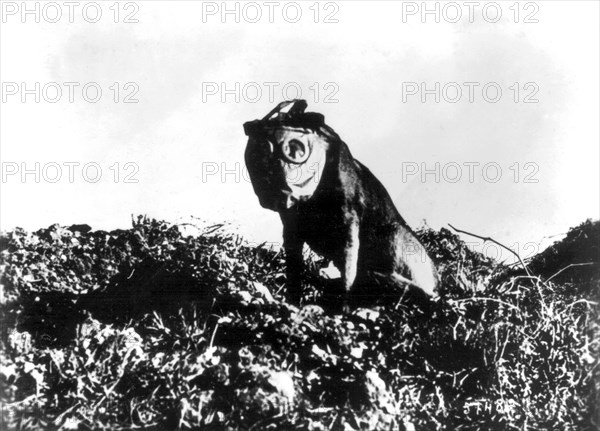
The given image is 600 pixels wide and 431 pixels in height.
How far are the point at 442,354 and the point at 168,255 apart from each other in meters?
2.21

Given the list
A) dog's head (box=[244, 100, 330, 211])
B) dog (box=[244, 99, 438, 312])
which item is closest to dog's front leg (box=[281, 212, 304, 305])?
dog (box=[244, 99, 438, 312])

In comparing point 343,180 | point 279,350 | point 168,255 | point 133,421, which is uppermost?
point 343,180

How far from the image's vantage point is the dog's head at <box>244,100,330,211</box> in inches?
160

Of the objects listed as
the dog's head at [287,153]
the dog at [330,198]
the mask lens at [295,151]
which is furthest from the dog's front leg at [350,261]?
the mask lens at [295,151]

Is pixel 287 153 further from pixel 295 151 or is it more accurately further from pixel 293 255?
pixel 293 255

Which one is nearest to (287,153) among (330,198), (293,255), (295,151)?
(295,151)

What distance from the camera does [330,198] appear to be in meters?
4.08

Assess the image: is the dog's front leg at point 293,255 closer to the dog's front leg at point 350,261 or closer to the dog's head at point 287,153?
the dog's head at point 287,153

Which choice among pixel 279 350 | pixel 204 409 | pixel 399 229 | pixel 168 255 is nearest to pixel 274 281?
pixel 168 255

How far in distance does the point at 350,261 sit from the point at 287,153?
852mm

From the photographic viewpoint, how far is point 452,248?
5.90 metres

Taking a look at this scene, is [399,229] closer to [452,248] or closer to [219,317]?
[219,317]

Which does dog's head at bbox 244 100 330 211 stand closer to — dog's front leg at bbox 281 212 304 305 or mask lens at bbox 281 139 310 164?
mask lens at bbox 281 139 310 164

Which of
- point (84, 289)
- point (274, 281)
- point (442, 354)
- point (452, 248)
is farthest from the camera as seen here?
point (452, 248)
